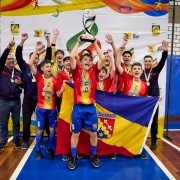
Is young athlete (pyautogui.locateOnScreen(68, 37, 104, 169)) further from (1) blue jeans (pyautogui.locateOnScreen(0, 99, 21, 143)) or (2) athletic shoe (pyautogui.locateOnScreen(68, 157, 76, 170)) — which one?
(1) blue jeans (pyautogui.locateOnScreen(0, 99, 21, 143))

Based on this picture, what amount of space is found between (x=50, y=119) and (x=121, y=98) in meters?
1.18

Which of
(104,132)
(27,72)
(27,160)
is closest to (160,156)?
(104,132)

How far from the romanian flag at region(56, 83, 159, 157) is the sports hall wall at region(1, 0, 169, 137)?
1443 millimetres

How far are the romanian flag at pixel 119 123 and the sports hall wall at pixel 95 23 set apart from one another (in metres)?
1.44

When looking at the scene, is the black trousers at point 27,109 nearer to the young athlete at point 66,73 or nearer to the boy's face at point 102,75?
the young athlete at point 66,73

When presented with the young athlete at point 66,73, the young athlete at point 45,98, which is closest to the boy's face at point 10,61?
the young athlete at point 45,98

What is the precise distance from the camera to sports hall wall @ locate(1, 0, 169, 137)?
Result: 14.3ft

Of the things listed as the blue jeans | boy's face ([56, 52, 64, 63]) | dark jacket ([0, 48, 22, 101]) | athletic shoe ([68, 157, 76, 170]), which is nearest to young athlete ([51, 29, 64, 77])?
boy's face ([56, 52, 64, 63])

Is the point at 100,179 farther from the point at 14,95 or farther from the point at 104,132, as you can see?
the point at 14,95

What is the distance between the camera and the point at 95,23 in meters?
4.43

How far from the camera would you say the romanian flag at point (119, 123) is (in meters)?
3.40

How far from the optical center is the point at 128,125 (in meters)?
3.42

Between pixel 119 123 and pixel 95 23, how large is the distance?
2.21m

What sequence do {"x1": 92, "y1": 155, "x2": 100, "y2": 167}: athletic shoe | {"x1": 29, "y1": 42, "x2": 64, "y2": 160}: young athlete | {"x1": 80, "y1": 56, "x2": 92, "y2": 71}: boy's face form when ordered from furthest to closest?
{"x1": 29, "y1": 42, "x2": 64, "y2": 160}: young athlete, {"x1": 92, "y1": 155, "x2": 100, "y2": 167}: athletic shoe, {"x1": 80, "y1": 56, "x2": 92, "y2": 71}: boy's face
